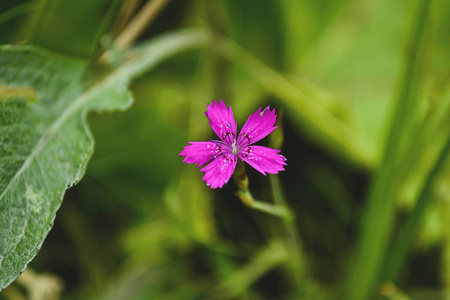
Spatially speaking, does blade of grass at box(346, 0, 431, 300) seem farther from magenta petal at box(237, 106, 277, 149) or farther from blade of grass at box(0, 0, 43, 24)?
blade of grass at box(0, 0, 43, 24)

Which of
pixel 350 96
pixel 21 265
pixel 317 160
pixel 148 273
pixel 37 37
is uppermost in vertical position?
pixel 350 96

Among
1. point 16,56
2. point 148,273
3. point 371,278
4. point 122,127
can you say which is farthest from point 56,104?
point 371,278

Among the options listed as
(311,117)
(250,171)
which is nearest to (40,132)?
(250,171)

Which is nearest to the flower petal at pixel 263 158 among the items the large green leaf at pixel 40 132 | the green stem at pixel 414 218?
the large green leaf at pixel 40 132

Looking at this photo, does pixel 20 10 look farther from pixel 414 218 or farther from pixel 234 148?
pixel 414 218

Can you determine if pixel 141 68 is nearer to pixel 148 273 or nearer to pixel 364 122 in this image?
pixel 148 273

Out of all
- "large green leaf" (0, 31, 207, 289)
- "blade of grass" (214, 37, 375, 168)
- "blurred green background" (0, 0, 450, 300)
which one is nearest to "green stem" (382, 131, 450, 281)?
"blurred green background" (0, 0, 450, 300)

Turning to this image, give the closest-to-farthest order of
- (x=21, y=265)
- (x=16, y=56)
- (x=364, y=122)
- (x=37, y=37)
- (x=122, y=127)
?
(x=21, y=265), (x=16, y=56), (x=37, y=37), (x=122, y=127), (x=364, y=122)

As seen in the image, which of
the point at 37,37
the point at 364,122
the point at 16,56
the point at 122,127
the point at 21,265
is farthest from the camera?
the point at 364,122
